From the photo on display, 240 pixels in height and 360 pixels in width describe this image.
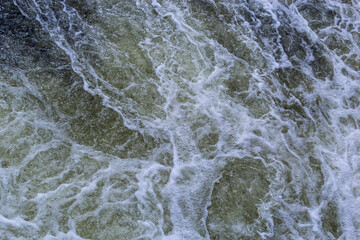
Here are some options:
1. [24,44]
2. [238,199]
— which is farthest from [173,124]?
[24,44]

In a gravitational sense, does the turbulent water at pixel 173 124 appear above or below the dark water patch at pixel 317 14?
below

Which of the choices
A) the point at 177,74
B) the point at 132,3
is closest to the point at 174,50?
the point at 177,74

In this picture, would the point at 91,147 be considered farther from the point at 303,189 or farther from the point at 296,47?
the point at 296,47

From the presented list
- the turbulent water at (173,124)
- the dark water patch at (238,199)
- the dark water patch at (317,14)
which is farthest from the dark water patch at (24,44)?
the dark water patch at (317,14)

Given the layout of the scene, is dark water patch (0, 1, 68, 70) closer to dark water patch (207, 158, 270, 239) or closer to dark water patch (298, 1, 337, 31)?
dark water patch (207, 158, 270, 239)

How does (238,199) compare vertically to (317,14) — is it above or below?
below

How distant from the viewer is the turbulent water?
4.38 m

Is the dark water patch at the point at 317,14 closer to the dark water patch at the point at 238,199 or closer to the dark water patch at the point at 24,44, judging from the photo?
the dark water patch at the point at 238,199

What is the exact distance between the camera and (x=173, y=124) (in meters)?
5.12

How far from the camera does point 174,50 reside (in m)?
5.92

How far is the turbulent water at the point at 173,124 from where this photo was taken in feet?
14.4

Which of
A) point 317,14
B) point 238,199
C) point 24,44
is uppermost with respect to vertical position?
point 317,14

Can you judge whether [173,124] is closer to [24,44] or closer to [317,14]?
[24,44]

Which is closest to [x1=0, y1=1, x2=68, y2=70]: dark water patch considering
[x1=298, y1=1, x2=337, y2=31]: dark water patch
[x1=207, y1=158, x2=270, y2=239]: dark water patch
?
[x1=207, y1=158, x2=270, y2=239]: dark water patch
